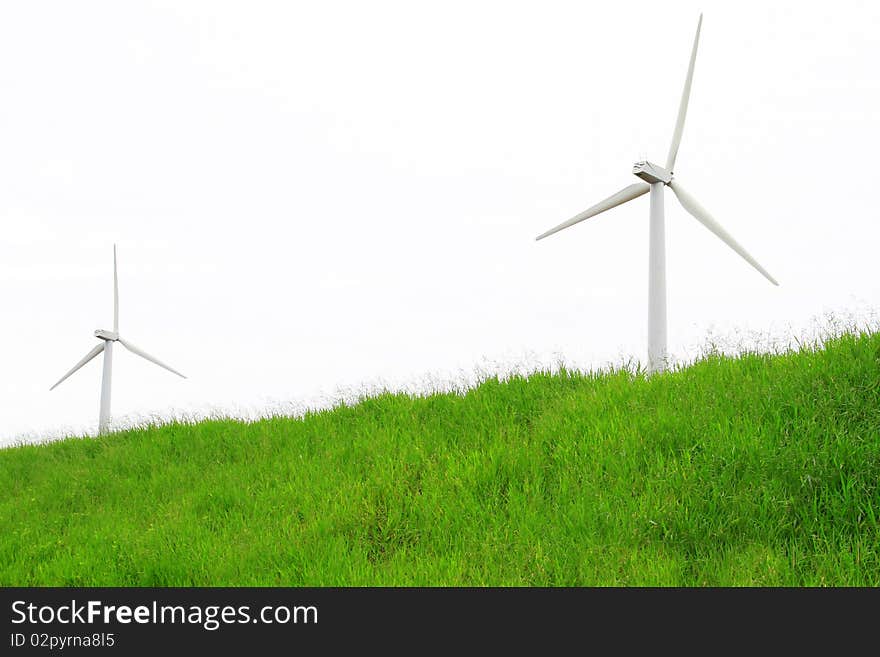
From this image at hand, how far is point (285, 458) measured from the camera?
380 inches

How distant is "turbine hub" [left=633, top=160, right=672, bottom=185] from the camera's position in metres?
12.9

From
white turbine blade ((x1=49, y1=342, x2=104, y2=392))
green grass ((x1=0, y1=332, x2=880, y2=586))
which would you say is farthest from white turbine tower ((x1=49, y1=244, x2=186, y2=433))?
green grass ((x1=0, y1=332, x2=880, y2=586))

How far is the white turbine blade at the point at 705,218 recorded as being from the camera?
511 inches

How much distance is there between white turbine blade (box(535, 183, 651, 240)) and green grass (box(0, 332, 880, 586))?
484 cm

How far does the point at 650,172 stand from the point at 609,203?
120 cm

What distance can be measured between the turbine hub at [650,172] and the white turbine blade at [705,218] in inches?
11.5

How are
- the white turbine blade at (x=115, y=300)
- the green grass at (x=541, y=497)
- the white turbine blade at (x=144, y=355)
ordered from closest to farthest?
1. the green grass at (x=541, y=497)
2. the white turbine blade at (x=144, y=355)
3. the white turbine blade at (x=115, y=300)

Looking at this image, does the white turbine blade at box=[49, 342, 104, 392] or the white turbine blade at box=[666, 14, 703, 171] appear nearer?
the white turbine blade at box=[666, 14, 703, 171]

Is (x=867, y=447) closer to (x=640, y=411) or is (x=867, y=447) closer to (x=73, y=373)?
(x=640, y=411)

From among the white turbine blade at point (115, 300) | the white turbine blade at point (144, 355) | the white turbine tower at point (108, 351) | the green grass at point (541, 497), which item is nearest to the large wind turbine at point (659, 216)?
the green grass at point (541, 497)

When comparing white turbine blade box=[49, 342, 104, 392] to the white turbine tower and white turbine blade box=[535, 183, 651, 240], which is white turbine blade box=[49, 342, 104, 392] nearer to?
the white turbine tower

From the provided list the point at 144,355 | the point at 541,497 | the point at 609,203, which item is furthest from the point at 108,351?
the point at 541,497

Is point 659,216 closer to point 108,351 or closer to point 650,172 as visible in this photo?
point 650,172

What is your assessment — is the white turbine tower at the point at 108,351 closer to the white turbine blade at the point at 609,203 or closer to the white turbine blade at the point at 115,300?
the white turbine blade at the point at 115,300
